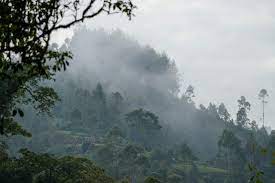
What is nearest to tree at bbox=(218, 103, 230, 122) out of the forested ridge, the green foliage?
the forested ridge

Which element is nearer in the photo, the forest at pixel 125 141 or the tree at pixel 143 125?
the forest at pixel 125 141

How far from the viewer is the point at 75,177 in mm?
37094

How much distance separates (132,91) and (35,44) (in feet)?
597

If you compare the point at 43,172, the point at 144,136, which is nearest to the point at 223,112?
the point at 144,136

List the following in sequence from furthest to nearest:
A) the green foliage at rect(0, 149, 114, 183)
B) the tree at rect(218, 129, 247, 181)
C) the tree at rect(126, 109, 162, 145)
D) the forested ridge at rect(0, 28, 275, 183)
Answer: the tree at rect(126, 109, 162, 145)
the tree at rect(218, 129, 247, 181)
the forested ridge at rect(0, 28, 275, 183)
the green foliage at rect(0, 149, 114, 183)

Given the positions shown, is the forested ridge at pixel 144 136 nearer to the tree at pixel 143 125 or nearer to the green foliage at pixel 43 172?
the tree at pixel 143 125

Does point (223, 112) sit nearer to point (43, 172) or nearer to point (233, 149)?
point (233, 149)

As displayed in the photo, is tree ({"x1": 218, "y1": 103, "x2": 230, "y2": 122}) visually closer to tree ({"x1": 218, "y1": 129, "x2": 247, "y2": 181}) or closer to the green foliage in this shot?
tree ({"x1": 218, "y1": 129, "x2": 247, "y2": 181})

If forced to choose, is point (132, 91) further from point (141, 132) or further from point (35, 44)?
point (35, 44)

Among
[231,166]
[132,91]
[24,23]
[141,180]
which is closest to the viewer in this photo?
[24,23]

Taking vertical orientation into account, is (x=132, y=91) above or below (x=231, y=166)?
above

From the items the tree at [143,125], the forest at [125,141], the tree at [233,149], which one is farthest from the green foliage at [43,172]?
the tree at [143,125]

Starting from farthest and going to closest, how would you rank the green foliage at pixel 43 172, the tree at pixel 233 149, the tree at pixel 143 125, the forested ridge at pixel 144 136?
the tree at pixel 143 125, the tree at pixel 233 149, the forested ridge at pixel 144 136, the green foliage at pixel 43 172

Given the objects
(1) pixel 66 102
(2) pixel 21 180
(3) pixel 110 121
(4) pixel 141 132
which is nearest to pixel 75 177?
(2) pixel 21 180
